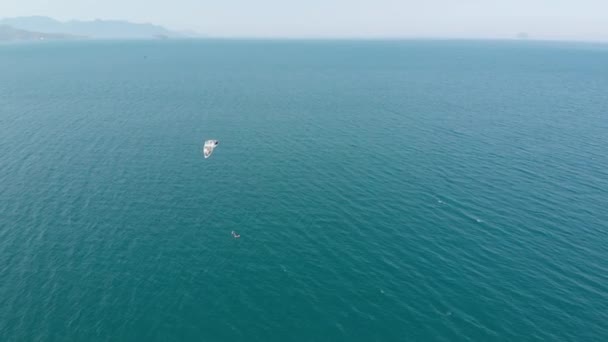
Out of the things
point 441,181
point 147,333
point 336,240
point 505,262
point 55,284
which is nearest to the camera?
point 147,333

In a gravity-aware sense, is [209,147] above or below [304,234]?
above

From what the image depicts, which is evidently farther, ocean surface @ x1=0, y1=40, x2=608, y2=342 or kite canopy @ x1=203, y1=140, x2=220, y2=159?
kite canopy @ x1=203, y1=140, x2=220, y2=159

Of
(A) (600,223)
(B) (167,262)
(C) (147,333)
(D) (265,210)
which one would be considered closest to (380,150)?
(D) (265,210)

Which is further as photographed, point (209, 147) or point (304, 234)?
point (209, 147)

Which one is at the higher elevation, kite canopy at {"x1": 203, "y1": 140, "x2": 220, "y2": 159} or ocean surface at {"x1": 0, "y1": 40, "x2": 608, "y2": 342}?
kite canopy at {"x1": 203, "y1": 140, "x2": 220, "y2": 159}

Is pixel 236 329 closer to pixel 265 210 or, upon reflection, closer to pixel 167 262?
pixel 167 262
